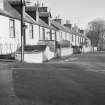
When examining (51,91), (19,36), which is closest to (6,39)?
(19,36)

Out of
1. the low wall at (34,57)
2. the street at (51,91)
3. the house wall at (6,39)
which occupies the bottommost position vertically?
the street at (51,91)

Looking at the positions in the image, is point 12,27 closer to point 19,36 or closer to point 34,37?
point 19,36

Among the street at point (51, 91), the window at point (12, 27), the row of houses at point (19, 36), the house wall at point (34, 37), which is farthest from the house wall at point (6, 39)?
the street at point (51, 91)

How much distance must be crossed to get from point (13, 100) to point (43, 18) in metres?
37.1

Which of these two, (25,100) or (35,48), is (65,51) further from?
(25,100)

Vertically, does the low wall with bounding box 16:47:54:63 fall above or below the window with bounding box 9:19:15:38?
below

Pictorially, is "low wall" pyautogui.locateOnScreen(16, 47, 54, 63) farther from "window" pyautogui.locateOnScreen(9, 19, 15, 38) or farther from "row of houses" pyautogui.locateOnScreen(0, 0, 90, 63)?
"window" pyautogui.locateOnScreen(9, 19, 15, 38)

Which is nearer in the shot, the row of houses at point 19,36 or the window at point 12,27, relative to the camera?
the row of houses at point 19,36

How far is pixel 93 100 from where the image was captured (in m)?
8.37

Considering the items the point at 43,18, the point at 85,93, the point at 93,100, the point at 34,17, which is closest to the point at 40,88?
the point at 85,93

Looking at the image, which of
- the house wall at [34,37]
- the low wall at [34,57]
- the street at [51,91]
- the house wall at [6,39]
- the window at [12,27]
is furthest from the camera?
the house wall at [34,37]

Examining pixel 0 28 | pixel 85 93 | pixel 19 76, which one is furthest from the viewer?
pixel 0 28

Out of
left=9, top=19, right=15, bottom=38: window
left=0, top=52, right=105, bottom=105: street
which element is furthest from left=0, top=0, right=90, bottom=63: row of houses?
left=0, top=52, right=105, bottom=105: street

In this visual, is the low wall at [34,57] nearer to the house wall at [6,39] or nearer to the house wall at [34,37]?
the house wall at [6,39]
